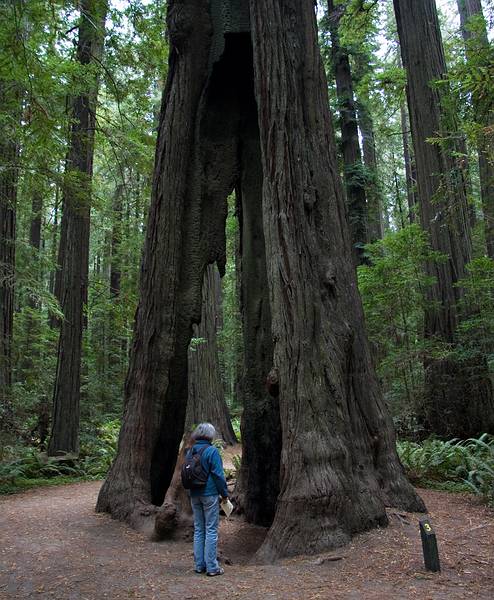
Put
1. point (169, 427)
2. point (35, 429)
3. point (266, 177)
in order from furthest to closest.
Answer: point (35, 429) → point (169, 427) → point (266, 177)

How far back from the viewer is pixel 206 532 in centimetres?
472

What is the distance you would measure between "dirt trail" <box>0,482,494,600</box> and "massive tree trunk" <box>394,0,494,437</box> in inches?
160

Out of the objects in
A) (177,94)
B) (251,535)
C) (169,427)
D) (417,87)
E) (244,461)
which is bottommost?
(251,535)

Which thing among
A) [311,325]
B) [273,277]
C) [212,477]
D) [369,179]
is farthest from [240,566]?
[369,179]

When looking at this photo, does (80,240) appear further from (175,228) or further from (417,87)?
(417,87)

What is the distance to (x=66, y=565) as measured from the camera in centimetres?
470

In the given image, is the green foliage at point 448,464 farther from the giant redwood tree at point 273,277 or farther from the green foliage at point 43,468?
the green foliage at point 43,468

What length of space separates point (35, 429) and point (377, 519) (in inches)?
440

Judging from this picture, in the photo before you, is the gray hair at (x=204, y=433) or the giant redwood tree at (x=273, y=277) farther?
the giant redwood tree at (x=273, y=277)

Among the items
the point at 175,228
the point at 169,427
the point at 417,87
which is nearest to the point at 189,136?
the point at 175,228

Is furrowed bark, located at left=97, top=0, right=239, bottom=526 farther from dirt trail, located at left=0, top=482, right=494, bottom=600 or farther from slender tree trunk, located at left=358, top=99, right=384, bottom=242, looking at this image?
slender tree trunk, located at left=358, top=99, right=384, bottom=242

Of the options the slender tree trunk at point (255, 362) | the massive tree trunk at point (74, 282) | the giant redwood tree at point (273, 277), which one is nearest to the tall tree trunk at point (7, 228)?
the massive tree trunk at point (74, 282)

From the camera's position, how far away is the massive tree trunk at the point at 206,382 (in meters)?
14.6

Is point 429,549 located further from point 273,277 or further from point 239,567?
point 273,277
